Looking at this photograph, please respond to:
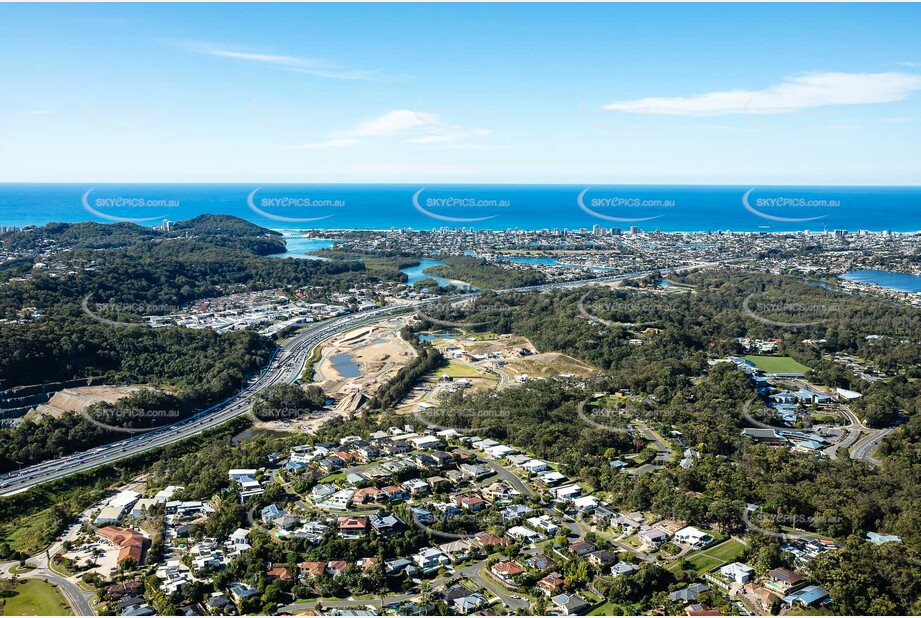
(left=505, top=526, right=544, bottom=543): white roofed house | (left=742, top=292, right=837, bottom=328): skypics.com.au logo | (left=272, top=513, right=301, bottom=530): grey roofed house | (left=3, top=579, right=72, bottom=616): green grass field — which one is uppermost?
(left=742, top=292, right=837, bottom=328): skypics.com.au logo

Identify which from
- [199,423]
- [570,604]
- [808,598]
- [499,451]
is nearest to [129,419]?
[199,423]

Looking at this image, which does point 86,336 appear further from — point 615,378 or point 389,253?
point 389,253

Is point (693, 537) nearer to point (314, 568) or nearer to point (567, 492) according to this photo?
point (567, 492)

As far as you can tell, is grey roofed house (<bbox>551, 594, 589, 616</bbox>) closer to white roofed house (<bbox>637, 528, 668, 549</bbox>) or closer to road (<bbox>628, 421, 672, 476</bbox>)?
white roofed house (<bbox>637, 528, 668, 549</bbox>)

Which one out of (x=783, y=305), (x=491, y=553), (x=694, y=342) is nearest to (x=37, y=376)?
(x=491, y=553)

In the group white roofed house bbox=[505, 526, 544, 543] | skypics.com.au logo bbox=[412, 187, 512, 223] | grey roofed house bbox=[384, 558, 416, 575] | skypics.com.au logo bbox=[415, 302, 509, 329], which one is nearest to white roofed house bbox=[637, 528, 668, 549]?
white roofed house bbox=[505, 526, 544, 543]

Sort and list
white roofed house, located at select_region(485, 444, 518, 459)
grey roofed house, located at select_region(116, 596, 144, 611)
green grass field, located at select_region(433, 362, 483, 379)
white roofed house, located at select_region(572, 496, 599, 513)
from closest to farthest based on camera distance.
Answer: grey roofed house, located at select_region(116, 596, 144, 611) → white roofed house, located at select_region(572, 496, 599, 513) → white roofed house, located at select_region(485, 444, 518, 459) → green grass field, located at select_region(433, 362, 483, 379)
